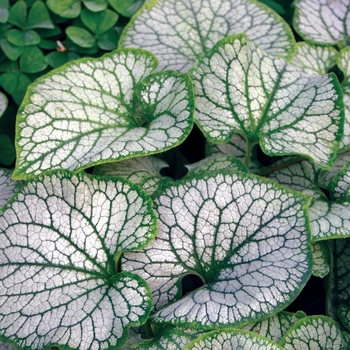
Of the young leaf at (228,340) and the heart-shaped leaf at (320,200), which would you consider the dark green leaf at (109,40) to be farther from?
the young leaf at (228,340)

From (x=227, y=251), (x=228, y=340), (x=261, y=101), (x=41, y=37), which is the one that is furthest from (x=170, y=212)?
(x=41, y=37)

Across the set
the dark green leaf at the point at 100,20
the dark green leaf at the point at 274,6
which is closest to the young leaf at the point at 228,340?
the dark green leaf at the point at 100,20

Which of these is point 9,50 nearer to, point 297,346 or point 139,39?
point 139,39

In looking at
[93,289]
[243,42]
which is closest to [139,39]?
[243,42]

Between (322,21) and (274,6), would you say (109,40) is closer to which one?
(274,6)

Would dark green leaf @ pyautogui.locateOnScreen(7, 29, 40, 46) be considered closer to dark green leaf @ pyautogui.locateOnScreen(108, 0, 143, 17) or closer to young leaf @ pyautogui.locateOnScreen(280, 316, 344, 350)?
dark green leaf @ pyautogui.locateOnScreen(108, 0, 143, 17)

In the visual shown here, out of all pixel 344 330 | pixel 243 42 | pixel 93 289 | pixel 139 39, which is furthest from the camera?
pixel 139 39
